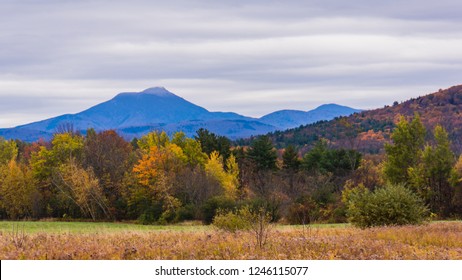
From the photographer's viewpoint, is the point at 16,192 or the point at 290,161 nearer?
the point at 16,192

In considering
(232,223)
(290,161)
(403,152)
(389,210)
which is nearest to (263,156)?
(290,161)

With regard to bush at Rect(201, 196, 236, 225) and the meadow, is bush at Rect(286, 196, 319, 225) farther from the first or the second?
the meadow

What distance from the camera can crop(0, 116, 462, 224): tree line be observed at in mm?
57000

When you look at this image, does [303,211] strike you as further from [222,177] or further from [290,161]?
[290,161]

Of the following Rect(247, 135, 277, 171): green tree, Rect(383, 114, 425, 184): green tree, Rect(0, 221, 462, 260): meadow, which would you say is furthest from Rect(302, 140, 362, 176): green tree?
Rect(0, 221, 462, 260): meadow

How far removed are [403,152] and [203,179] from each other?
22.3 meters

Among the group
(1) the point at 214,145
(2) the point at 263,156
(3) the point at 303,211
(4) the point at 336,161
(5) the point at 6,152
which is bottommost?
(3) the point at 303,211

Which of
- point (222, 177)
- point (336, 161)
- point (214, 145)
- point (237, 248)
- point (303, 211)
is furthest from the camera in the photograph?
point (214, 145)

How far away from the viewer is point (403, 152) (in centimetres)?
5747

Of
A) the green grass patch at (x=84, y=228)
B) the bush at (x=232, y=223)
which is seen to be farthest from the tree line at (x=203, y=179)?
the bush at (x=232, y=223)

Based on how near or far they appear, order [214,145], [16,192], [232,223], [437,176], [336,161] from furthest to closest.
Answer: [214,145] < [336,161] < [16,192] < [437,176] < [232,223]

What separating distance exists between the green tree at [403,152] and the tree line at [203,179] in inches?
3.8

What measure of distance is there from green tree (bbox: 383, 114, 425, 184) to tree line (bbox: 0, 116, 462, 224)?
0.10m

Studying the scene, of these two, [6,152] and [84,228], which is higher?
[6,152]
